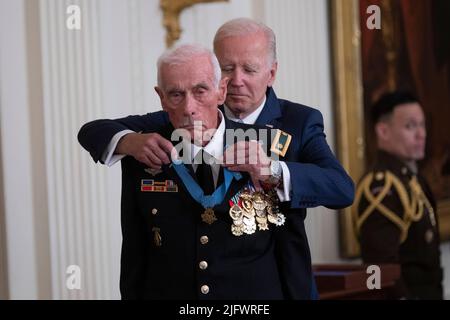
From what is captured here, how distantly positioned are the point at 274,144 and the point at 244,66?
0.23 meters

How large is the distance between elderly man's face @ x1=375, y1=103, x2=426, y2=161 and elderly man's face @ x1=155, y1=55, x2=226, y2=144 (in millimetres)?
3190

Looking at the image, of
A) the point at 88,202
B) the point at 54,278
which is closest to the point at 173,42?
the point at 88,202

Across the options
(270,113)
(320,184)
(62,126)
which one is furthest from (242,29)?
(62,126)

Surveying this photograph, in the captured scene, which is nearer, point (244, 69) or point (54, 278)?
point (244, 69)

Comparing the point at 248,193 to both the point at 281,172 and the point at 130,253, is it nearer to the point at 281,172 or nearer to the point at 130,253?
the point at 281,172

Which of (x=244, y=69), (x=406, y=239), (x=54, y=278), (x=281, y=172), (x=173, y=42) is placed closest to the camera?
(x=281, y=172)

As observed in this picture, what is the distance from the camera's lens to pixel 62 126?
4.23 m

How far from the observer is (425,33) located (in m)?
7.14

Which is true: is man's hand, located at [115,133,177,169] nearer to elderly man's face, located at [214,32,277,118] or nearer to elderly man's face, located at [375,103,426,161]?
elderly man's face, located at [214,32,277,118]

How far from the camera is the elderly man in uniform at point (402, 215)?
4957 mm

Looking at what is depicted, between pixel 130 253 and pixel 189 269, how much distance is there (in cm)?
17

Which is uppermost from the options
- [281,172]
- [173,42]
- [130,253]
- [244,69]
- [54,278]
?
[173,42]

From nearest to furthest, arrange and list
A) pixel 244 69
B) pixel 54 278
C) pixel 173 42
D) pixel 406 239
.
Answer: pixel 244 69 < pixel 54 278 < pixel 173 42 < pixel 406 239

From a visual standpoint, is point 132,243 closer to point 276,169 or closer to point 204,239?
point 204,239
